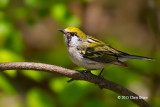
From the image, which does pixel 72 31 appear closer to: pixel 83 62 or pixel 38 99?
pixel 83 62

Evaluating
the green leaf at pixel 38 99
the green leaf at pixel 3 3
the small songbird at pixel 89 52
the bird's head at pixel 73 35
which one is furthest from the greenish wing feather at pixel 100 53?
the green leaf at pixel 3 3

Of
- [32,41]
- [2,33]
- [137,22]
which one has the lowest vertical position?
[32,41]

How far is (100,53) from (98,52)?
3 centimetres

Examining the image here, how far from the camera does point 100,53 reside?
133 inches

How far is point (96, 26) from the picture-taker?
783cm

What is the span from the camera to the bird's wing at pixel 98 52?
3.27 meters

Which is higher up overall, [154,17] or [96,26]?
[154,17]

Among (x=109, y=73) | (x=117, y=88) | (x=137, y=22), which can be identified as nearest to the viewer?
(x=117, y=88)

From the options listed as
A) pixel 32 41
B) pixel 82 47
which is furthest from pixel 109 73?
pixel 32 41

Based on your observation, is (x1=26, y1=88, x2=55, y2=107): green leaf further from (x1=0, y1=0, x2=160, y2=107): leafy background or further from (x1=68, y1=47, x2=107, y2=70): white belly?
(x1=68, y1=47, x2=107, y2=70): white belly

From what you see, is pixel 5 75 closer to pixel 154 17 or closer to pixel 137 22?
pixel 154 17

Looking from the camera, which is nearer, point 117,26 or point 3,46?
point 3,46

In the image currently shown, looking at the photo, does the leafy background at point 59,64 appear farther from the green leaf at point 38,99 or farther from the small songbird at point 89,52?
the small songbird at point 89,52

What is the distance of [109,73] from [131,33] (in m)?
4.70
